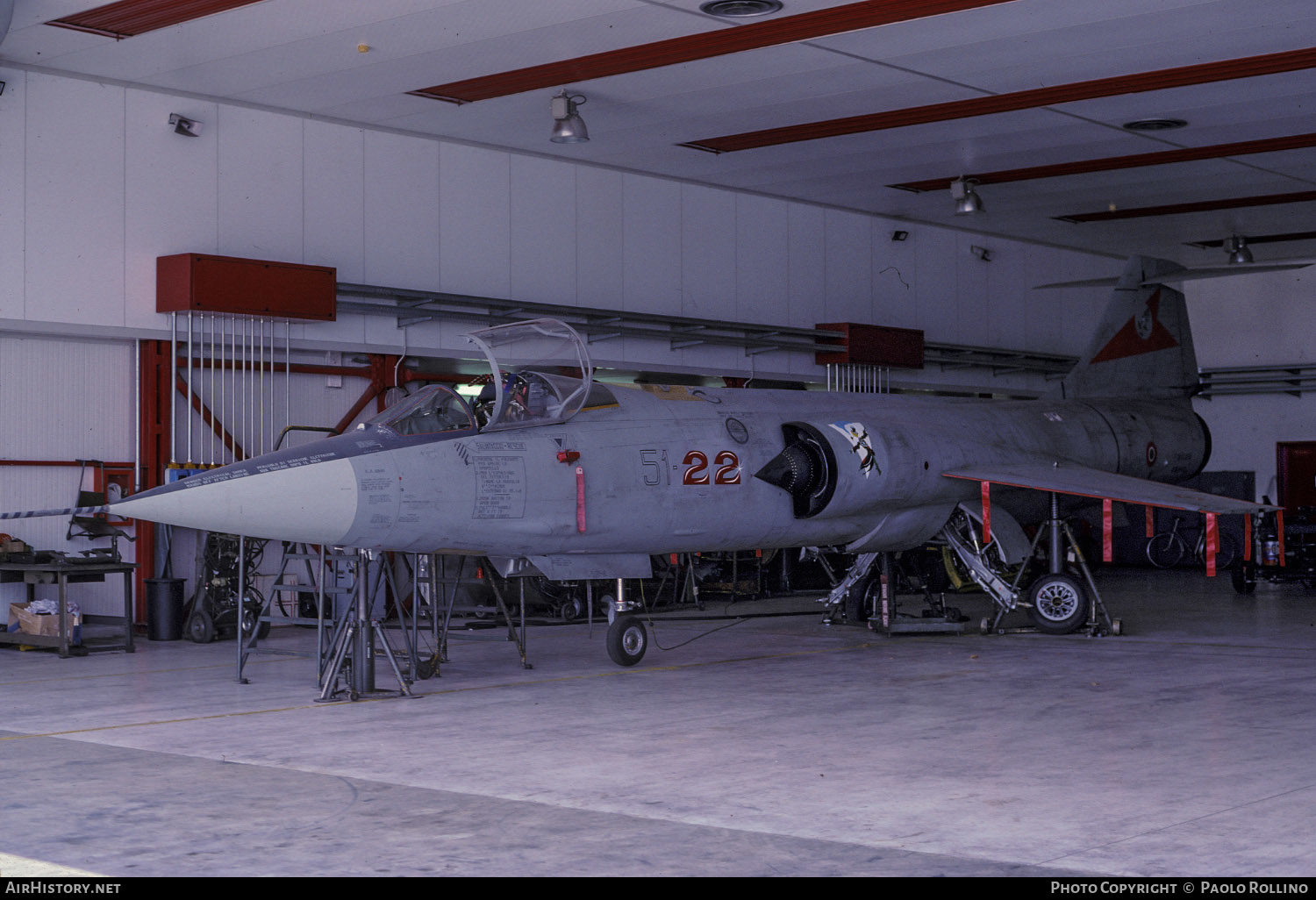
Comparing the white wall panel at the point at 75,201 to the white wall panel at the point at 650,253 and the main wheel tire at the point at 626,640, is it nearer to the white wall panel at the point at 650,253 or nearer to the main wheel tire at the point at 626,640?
the main wheel tire at the point at 626,640

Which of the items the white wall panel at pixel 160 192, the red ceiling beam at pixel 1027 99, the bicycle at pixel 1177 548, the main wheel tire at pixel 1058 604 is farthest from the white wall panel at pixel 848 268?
the white wall panel at pixel 160 192

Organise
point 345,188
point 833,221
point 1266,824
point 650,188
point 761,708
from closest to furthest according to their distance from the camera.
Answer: point 1266,824 → point 761,708 → point 345,188 → point 650,188 → point 833,221

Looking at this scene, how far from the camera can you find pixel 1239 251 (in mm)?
21422

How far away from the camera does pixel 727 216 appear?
60.0 feet

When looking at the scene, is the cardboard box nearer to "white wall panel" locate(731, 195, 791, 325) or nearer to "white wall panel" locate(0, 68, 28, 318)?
"white wall panel" locate(0, 68, 28, 318)

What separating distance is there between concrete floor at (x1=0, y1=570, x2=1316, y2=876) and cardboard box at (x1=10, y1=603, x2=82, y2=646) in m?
0.43

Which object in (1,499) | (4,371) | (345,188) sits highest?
(345,188)

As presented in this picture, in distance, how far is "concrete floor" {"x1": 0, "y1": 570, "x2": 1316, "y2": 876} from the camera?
15.7 feet

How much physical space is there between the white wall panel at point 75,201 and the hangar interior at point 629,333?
3 centimetres

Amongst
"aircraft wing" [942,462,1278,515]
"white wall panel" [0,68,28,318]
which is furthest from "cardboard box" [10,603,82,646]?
"aircraft wing" [942,462,1278,515]

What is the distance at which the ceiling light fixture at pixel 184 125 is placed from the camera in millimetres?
13258

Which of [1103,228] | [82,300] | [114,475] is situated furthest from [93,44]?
[1103,228]
